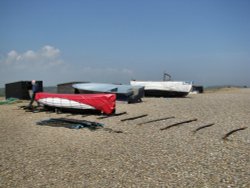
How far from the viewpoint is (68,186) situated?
7047 mm

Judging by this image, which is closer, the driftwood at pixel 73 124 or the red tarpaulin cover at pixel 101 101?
the driftwood at pixel 73 124

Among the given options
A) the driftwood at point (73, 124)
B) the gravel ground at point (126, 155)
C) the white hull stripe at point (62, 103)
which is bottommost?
the gravel ground at point (126, 155)

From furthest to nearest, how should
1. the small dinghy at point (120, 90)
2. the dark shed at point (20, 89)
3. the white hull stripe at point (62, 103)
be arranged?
the dark shed at point (20, 89), the small dinghy at point (120, 90), the white hull stripe at point (62, 103)

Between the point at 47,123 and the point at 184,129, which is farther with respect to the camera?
the point at 47,123

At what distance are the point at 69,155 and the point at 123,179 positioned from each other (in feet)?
9.10

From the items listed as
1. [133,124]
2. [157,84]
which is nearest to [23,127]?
[133,124]

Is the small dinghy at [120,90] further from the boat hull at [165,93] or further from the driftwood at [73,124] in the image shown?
the driftwood at [73,124]

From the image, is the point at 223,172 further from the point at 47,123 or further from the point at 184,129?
the point at 47,123

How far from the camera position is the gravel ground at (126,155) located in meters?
7.44

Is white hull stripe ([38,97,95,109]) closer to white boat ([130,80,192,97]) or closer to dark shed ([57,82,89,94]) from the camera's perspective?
dark shed ([57,82,89,94])

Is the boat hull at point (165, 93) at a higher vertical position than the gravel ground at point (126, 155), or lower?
higher

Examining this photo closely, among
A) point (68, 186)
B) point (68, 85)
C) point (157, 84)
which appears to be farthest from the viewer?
point (157, 84)

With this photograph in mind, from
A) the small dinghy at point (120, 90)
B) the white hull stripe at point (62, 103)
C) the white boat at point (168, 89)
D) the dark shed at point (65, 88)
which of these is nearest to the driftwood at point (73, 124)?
the white hull stripe at point (62, 103)

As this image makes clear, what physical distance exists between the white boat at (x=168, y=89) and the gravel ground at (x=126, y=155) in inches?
676
